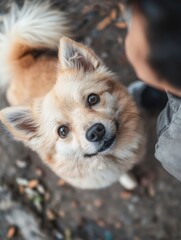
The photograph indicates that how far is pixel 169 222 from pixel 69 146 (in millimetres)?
1063

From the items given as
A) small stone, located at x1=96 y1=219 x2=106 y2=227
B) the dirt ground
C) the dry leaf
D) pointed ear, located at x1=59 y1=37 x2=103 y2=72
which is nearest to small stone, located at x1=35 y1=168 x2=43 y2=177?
the dirt ground

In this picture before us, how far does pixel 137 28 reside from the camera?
3.46 ft

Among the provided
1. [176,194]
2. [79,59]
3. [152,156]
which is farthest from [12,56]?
[176,194]

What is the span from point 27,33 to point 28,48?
11cm

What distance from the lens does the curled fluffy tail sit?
2.33 m

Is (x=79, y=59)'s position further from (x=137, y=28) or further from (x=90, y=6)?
(x=90, y=6)

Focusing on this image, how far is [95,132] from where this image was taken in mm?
1750

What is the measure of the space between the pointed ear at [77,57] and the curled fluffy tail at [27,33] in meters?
0.51

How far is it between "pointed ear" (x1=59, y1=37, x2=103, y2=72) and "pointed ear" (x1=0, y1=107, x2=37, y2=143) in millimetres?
323

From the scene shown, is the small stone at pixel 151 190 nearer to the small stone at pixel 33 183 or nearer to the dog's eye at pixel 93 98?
the small stone at pixel 33 183

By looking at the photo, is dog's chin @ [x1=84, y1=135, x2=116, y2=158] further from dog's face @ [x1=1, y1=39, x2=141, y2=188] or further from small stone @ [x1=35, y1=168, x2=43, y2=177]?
small stone @ [x1=35, y1=168, x2=43, y2=177]

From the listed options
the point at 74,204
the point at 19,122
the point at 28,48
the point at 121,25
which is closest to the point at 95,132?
the point at 19,122

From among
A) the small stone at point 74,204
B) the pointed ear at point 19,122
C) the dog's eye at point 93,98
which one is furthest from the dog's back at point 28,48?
the small stone at point 74,204

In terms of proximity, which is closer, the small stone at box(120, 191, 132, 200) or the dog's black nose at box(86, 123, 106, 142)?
the dog's black nose at box(86, 123, 106, 142)
